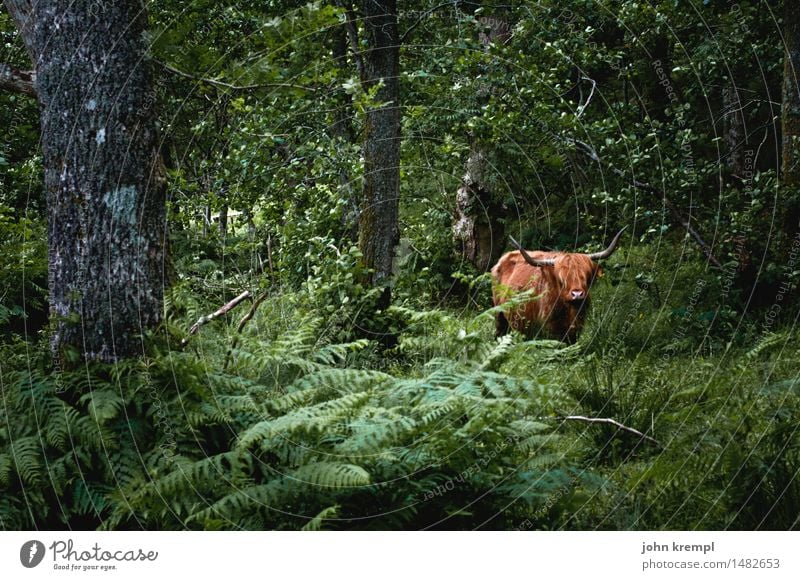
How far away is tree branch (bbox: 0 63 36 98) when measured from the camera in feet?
19.8

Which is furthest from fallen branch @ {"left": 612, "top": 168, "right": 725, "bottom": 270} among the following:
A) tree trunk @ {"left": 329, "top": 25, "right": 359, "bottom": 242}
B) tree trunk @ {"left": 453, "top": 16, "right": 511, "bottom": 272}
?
tree trunk @ {"left": 329, "top": 25, "right": 359, "bottom": 242}

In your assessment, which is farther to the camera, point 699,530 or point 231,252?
point 231,252

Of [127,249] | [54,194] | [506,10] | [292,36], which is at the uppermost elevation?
[506,10]

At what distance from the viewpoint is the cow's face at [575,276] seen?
9773 millimetres

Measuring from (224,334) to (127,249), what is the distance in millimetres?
1309

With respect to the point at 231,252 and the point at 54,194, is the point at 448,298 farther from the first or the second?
the point at 54,194

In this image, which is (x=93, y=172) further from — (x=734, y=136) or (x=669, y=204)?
(x=734, y=136)

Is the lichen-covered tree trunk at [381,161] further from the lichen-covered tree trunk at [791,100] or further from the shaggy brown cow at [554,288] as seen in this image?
the lichen-covered tree trunk at [791,100]

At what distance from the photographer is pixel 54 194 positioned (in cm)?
554

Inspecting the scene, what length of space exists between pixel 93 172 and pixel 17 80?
48.9 inches

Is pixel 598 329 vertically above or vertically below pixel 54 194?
below

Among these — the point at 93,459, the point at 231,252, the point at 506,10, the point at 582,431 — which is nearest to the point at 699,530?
the point at 582,431

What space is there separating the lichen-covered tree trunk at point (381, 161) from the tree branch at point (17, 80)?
4.23 meters

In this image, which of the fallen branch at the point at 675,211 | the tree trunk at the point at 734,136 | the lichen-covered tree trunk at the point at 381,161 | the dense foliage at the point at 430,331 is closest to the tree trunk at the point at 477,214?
the dense foliage at the point at 430,331
